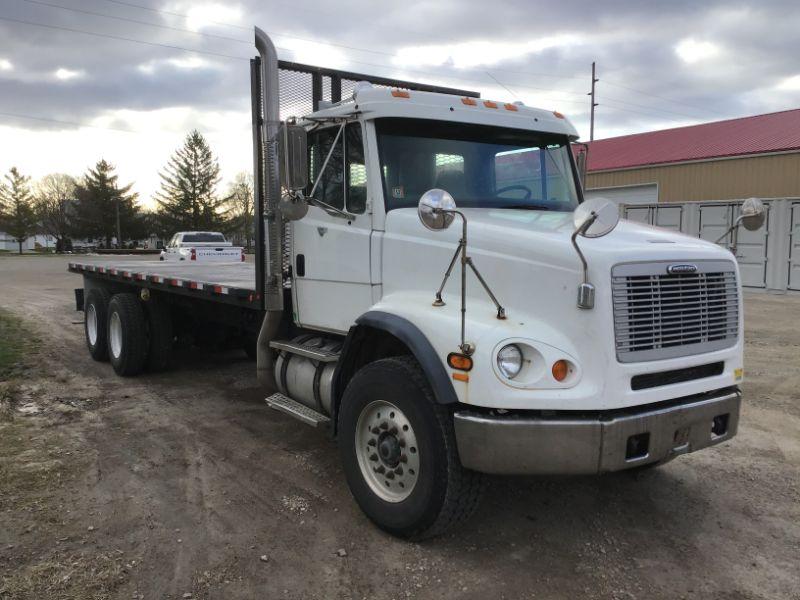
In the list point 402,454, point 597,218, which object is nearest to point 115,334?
point 402,454

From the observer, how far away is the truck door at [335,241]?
438 cm

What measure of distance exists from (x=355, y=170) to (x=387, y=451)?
1898 millimetres

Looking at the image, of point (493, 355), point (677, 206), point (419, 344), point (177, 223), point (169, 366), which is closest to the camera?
point (493, 355)

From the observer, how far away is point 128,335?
7.81 meters

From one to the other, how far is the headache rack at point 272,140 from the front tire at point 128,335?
3.21m

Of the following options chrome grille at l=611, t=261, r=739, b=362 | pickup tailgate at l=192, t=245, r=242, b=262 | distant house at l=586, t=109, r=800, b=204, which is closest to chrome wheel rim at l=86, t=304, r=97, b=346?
pickup tailgate at l=192, t=245, r=242, b=262

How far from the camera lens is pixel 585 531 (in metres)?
3.90

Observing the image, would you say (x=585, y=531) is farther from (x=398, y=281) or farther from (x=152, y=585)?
(x=152, y=585)

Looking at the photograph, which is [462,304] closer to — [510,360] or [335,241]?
[510,360]

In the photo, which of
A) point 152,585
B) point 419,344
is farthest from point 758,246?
point 152,585

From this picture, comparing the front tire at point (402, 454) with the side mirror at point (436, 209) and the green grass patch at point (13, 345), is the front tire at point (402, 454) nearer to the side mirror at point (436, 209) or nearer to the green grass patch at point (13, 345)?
the side mirror at point (436, 209)

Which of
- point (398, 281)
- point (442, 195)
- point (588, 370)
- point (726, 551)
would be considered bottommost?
point (726, 551)

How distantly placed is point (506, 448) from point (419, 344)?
→ 0.72 metres

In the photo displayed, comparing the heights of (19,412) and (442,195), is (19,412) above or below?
below
